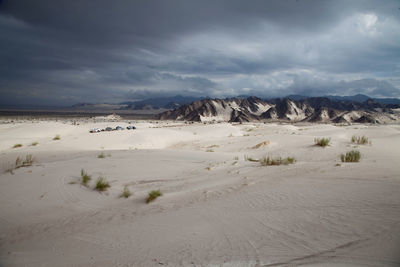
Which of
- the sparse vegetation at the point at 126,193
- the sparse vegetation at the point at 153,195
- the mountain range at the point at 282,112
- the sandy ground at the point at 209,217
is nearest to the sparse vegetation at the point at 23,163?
the sandy ground at the point at 209,217

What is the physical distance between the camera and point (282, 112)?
7994 cm

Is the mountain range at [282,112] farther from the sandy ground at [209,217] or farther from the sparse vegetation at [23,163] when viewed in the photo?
the sandy ground at [209,217]

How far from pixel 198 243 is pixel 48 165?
699 centimetres

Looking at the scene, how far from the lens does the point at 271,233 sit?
296 centimetres

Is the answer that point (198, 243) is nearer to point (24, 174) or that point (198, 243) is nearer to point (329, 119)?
point (24, 174)

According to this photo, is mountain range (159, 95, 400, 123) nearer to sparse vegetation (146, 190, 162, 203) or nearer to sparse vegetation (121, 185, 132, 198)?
sparse vegetation (121, 185, 132, 198)

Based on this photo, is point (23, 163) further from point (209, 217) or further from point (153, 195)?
point (209, 217)

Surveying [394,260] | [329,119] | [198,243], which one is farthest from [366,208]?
[329,119]

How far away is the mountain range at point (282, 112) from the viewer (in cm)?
6267

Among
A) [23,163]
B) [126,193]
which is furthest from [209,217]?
[23,163]

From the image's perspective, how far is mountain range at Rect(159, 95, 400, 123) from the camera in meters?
62.7

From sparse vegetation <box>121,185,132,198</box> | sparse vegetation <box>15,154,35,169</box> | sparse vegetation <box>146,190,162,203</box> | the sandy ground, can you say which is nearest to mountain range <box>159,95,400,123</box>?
sparse vegetation <box>15,154,35,169</box>

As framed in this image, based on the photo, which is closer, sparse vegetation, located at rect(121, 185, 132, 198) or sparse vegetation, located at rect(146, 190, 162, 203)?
sparse vegetation, located at rect(146, 190, 162, 203)

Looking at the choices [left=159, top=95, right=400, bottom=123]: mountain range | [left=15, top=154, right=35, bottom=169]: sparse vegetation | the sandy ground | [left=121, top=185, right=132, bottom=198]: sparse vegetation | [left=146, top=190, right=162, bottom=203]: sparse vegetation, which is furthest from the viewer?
[left=159, top=95, right=400, bottom=123]: mountain range
